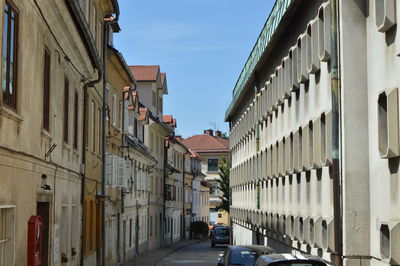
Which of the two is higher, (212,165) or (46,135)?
(212,165)

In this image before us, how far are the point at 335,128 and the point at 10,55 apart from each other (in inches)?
→ 266

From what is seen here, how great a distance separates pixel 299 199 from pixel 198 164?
2600 inches

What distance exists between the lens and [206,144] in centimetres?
10838

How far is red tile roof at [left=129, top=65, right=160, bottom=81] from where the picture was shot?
164ft

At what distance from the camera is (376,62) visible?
13.1m

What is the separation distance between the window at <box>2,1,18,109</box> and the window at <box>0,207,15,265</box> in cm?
155

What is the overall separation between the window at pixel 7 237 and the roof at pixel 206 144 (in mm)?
94785

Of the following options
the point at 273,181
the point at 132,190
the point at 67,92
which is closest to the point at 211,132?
the point at 132,190

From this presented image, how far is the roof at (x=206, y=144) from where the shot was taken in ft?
350

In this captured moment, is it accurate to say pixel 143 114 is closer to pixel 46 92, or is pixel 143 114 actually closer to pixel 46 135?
pixel 46 92

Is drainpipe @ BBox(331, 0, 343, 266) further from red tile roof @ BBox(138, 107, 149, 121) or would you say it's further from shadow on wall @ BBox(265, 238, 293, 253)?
red tile roof @ BBox(138, 107, 149, 121)

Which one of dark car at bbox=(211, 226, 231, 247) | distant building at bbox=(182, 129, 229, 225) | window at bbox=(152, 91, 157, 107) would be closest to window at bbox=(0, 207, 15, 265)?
window at bbox=(152, 91, 157, 107)

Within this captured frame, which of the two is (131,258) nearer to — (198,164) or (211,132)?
(198,164)

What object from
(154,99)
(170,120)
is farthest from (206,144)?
(154,99)
